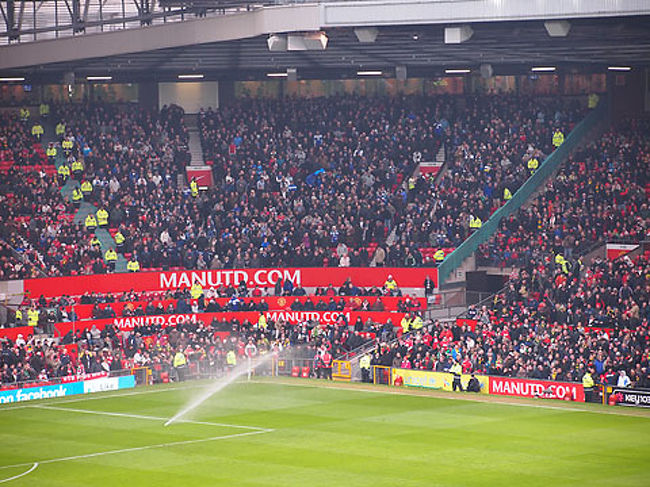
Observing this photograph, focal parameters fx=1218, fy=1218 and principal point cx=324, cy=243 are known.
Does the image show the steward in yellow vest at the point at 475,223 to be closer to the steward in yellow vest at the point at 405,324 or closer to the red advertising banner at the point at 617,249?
the red advertising banner at the point at 617,249

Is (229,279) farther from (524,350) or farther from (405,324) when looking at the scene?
(524,350)

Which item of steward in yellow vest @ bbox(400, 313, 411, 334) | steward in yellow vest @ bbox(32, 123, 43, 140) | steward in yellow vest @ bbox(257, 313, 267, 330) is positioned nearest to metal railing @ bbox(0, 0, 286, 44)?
steward in yellow vest @ bbox(32, 123, 43, 140)

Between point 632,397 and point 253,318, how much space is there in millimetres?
18854

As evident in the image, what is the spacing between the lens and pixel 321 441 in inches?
1288

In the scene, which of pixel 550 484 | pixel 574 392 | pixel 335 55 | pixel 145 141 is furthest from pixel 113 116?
pixel 550 484

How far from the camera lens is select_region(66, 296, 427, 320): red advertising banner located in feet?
161

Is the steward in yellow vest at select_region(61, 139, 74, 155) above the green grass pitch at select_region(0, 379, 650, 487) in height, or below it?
above

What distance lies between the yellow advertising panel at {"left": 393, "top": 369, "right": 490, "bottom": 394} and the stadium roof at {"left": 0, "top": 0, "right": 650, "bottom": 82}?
1218 centimetres

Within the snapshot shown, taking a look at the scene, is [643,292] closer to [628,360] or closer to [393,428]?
[628,360]

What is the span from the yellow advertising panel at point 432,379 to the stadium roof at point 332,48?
1218cm

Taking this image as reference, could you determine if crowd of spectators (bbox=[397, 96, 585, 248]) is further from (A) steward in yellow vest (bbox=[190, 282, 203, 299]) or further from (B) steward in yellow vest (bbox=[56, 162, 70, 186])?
(B) steward in yellow vest (bbox=[56, 162, 70, 186])

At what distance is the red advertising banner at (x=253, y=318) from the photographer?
1939 inches

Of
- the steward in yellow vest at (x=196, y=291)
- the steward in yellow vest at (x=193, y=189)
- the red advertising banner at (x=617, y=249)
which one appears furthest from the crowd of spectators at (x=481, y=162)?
the steward in yellow vest at (x=193, y=189)

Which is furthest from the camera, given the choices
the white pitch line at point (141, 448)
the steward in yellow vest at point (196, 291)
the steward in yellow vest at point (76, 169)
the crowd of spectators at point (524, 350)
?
the steward in yellow vest at point (76, 169)
